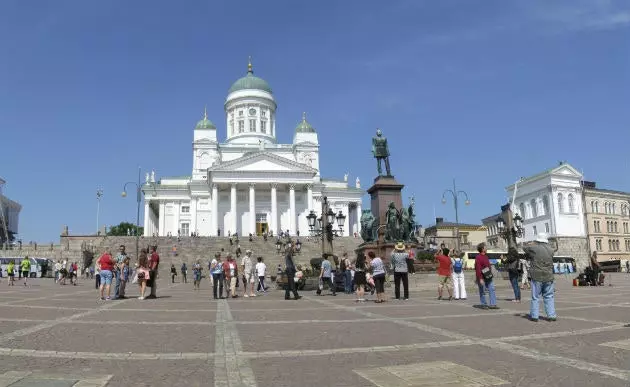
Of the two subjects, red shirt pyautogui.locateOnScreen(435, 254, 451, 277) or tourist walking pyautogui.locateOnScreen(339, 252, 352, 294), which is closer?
red shirt pyautogui.locateOnScreen(435, 254, 451, 277)

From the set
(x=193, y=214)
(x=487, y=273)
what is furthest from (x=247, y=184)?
(x=487, y=273)

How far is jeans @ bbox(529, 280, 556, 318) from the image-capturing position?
369 inches

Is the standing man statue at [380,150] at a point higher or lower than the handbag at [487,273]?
higher

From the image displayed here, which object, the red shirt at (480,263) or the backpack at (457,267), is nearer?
the red shirt at (480,263)

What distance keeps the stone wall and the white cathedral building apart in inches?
1210

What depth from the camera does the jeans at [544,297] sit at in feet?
30.8

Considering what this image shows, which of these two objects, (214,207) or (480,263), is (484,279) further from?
(214,207)

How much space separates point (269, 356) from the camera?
6184 mm

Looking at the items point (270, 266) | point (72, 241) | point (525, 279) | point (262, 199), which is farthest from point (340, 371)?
point (262, 199)

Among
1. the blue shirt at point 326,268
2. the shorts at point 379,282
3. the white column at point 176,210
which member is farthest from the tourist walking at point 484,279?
the white column at point 176,210

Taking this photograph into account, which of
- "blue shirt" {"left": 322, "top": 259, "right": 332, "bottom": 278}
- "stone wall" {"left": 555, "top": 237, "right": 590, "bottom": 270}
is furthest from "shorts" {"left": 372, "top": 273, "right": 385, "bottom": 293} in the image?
"stone wall" {"left": 555, "top": 237, "right": 590, "bottom": 270}

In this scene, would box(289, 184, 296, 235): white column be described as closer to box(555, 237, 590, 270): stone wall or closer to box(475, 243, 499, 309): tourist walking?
box(555, 237, 590, 270): stone wall

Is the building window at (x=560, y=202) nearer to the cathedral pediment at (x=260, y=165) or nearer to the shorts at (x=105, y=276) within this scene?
the cathedral pediment at (x=260, y=165)

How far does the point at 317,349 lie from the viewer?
262 inches
